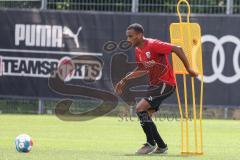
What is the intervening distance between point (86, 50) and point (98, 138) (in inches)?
311

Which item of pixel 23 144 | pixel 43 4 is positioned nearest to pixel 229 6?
pixel 43 4

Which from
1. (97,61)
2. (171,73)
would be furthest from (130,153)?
(97,61)

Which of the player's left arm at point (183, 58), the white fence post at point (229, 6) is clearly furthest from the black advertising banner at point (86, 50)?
the player's left arm at point (183, 58)

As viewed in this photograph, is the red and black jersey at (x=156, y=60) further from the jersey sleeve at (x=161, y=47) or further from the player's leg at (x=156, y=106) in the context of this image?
the player's leg at (x=156, y=106)

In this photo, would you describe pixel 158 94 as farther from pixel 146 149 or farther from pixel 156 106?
pixel 146 149

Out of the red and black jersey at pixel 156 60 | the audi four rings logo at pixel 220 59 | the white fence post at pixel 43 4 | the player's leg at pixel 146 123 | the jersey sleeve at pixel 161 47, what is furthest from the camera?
the white fence post at pixel 43 4

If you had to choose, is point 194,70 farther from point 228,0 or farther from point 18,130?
point 228,0

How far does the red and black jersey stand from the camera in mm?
13506

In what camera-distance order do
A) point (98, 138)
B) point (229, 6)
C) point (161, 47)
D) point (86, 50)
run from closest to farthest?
1. point (161, 47)
2. point (98, 138)
3. point (229, 6)
4. point (86, 50)

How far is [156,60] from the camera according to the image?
44.7ft

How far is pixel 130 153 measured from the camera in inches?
540

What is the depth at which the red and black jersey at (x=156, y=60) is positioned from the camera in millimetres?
13506

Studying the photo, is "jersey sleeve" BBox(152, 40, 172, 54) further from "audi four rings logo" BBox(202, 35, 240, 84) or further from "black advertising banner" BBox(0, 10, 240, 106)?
"audi four rings logo" BBox(202, 35, 240, 84)

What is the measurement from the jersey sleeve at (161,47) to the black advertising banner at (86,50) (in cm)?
1079
